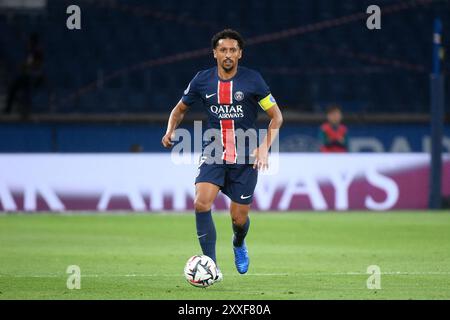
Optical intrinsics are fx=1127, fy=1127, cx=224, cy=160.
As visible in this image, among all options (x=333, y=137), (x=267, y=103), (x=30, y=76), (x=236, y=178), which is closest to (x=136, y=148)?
(x=30, y=76)

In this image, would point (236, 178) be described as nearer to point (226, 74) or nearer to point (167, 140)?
point (167, 140)

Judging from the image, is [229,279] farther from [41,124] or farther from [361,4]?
[361,4]

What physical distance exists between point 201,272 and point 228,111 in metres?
1.47

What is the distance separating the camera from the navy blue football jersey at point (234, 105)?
9.46 m

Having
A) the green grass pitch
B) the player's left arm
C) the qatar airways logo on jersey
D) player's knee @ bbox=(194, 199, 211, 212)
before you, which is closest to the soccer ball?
the green grass pitch

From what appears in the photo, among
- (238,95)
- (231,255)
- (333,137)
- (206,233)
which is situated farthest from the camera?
(333,137)

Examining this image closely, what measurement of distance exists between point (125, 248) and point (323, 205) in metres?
6.26

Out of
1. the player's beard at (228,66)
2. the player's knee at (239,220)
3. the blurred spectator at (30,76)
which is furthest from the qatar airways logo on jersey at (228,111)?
the blurred spectator at (30,76)

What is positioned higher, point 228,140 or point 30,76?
point 30,76

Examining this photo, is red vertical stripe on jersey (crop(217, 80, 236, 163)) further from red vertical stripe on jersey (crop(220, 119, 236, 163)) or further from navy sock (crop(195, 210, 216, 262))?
navy sock (crop(195, 210, 216, 262))

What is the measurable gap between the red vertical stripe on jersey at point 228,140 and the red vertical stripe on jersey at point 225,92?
0.17 m

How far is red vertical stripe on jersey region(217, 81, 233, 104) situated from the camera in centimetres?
945

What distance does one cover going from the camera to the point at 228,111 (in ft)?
31.2

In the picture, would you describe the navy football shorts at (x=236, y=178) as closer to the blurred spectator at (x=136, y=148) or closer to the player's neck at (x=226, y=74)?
the player's neck at (x=226, y=74)
